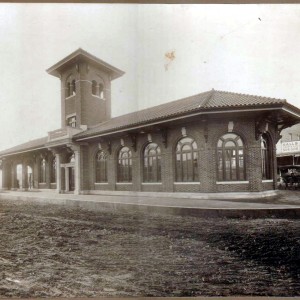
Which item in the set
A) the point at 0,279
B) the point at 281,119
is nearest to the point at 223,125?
the point at 281,119

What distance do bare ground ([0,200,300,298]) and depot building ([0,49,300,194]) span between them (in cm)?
347

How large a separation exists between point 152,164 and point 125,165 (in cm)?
142

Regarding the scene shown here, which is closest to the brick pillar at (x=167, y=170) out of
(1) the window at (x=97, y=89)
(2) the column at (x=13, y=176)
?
(1) the window at (x=97, y=89)

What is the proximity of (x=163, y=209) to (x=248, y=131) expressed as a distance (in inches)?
185

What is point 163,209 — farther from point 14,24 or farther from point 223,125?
point 14,24

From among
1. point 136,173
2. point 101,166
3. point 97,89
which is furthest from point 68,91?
point 136,173

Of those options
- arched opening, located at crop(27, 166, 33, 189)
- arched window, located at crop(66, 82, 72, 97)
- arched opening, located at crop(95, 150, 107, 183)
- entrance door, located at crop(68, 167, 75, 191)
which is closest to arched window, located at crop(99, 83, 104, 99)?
arched window, located at crop(66, 82, 72, 97)

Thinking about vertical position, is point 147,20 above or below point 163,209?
above

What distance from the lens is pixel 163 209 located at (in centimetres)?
715

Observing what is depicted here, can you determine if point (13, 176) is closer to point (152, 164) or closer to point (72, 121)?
point (72, 121)

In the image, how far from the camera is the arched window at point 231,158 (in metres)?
10.1

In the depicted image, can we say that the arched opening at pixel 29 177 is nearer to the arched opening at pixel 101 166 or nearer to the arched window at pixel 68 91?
the arched window at pixel 68 91

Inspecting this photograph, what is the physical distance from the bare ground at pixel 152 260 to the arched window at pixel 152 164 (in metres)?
5.34

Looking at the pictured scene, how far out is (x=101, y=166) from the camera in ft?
44.0
